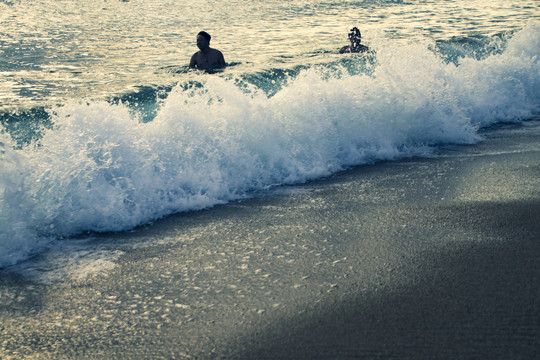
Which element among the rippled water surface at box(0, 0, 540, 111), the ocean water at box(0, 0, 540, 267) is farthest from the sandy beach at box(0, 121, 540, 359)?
the rippled water surface at box(0, 0, 540, 111)

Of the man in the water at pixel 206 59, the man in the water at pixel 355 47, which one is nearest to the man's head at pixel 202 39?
the man in the water at pixel 206 59

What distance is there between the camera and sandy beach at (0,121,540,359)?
3219 mm

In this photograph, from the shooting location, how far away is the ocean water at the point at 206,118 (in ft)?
17.9

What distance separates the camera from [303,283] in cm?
396

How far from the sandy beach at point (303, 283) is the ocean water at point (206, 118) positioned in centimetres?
54

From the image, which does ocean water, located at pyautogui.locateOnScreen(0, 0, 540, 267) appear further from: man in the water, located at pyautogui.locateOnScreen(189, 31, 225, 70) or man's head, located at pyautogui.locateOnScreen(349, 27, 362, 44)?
man's head, located at pyautogui.locateOnScreen(349, 27, 362, 44)

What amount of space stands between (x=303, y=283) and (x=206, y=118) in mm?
3580

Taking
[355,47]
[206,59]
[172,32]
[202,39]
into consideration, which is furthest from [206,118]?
[172,32]

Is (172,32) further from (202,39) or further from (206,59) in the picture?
(202,39)

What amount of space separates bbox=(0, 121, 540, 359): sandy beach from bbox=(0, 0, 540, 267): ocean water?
1.77 ft

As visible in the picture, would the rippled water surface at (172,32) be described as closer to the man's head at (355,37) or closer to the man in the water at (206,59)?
the man in the water at (206,59)

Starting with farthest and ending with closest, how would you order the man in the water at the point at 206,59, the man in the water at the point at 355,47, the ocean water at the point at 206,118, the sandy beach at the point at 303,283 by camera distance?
1. the man in the water at the point at 355,47
2. the man in the water at the point at 206,59
3. the ocean water at the point at 206,118
4. the sandy beach at the point at 303,283

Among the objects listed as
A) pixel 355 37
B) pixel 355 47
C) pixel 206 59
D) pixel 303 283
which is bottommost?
pixel 303 283

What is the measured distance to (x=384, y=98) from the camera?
8680 mm
